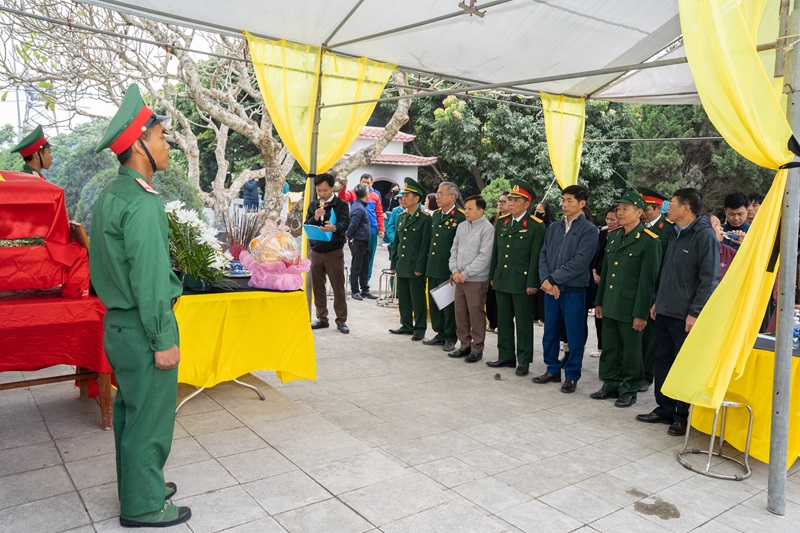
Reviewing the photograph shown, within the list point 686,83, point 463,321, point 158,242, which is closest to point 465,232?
point 463,321

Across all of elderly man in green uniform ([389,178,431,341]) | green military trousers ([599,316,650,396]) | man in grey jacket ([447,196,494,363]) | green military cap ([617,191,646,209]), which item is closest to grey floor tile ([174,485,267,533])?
green military trousers ([599,316,650,396])

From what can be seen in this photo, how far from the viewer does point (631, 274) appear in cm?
474

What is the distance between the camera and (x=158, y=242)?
8.07 ft

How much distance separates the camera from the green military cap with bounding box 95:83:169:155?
247 cm

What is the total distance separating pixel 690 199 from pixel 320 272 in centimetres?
406

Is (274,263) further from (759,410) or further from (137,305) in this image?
(759,410)

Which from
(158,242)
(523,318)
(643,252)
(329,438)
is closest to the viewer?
(158,242)

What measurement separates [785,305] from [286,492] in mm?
2665

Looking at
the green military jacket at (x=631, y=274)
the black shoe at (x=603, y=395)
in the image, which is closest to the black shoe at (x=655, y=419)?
the black shoe at (x=603, y=395)

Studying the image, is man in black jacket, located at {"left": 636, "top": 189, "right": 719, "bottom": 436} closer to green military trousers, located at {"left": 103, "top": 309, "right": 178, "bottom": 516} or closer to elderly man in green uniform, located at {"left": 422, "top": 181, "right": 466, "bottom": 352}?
elderly man in green uniform, located at {"left": 422, "top": 181, "right": 466, "bottom": 352}

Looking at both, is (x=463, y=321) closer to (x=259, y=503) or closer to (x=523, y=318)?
(x=523, y=318)

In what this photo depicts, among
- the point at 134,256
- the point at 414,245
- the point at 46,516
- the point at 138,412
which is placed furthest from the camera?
the point at 414,245

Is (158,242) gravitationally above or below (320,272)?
above

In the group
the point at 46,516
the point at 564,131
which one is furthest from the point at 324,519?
the point at 564,131
